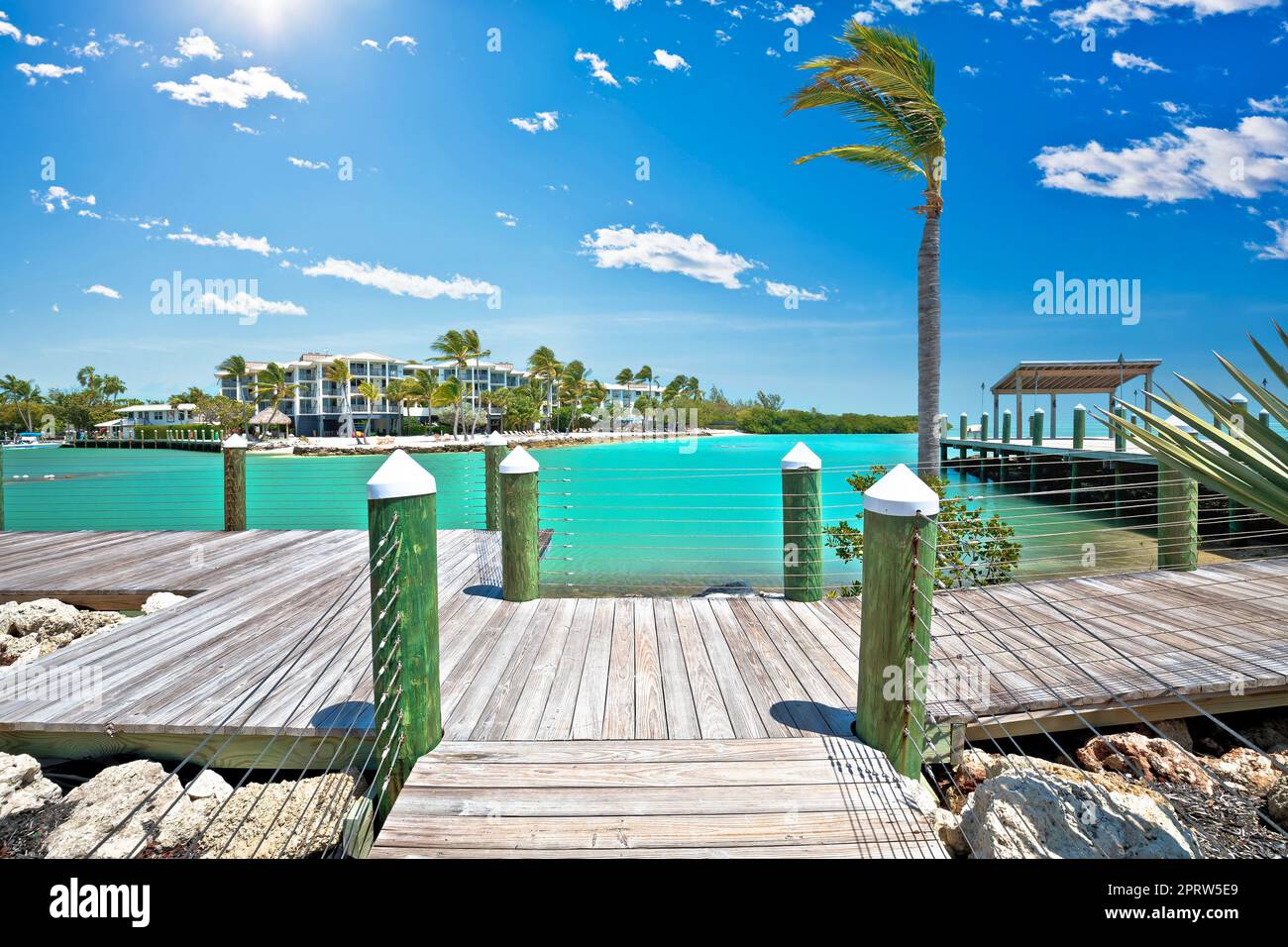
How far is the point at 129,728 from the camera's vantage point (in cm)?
278

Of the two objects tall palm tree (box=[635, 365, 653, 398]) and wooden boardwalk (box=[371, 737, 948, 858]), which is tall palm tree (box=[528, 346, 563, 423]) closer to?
tall palm tree (box=[635, 365, 653, 398])

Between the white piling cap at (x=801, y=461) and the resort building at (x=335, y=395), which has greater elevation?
the resort building at (x=335, y=395)

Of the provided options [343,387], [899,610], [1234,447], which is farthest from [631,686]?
[343,387]

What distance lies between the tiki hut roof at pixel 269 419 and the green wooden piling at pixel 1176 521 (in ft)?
225

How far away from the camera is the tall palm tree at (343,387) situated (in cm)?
6106

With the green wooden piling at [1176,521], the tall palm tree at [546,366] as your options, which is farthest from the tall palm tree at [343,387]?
the green wooden piling at [1176,521]

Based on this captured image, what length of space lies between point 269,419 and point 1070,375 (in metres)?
64.5

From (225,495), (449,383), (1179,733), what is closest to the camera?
(1179,733)

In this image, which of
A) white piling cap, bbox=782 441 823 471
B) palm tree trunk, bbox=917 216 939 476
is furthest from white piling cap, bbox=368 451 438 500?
palm tree trunk, bbox=917 216 939 476

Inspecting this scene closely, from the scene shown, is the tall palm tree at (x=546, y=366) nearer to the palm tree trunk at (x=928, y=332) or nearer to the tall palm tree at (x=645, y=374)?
the tall palm tree at (x=645, y=374)
